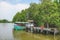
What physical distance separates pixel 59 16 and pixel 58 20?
130 centimetres

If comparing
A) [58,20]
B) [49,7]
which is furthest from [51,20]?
[49,7]

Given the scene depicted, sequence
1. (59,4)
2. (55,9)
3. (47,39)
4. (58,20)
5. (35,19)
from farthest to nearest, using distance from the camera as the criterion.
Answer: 1. (35,19)
2. (59,4)
3. (55,9)
4. (58,20)
5. (47,39)

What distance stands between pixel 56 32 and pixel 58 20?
2.94 m

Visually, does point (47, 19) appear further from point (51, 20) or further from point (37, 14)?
point (37, 14)

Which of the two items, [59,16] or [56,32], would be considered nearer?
[56,32]

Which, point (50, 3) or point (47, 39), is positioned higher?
point (50, 3)

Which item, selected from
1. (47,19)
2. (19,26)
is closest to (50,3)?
(47,19)

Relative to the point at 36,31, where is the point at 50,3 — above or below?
above

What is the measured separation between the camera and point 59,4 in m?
41.3

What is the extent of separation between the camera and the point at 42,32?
124ft

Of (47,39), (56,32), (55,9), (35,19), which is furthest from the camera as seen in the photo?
(35,19)

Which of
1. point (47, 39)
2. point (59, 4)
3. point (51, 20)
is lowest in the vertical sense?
point (47, 39)

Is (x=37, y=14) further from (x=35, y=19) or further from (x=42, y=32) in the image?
(x=42, y=32)

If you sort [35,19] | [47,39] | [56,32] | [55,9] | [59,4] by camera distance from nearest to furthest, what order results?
[47,39]
[56,32]
[55,9]
[59,4]
[35,19]
